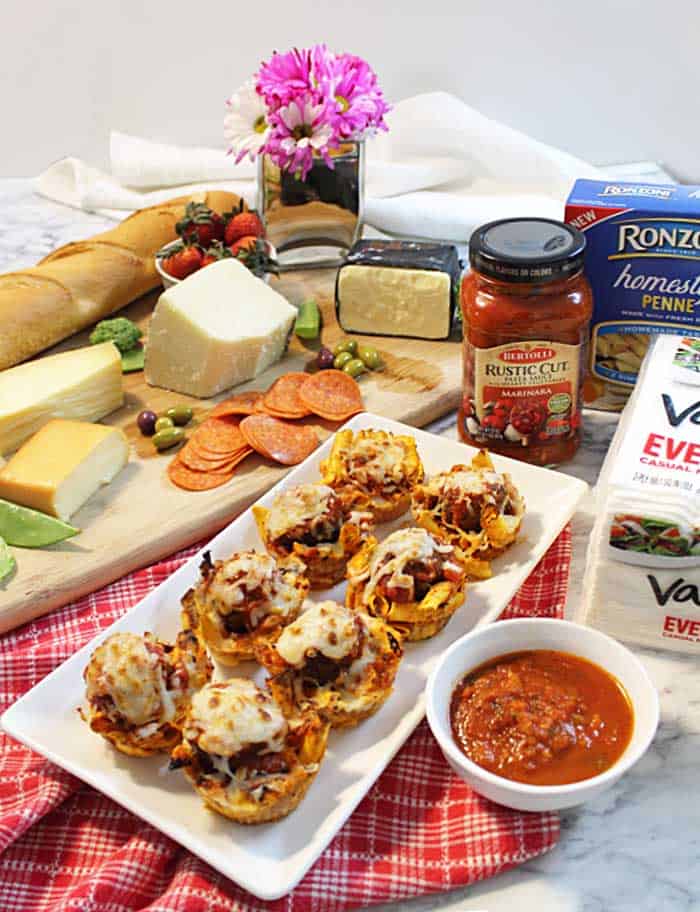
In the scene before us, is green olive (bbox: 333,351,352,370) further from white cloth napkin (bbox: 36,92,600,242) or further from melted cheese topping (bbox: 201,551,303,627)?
melted cheese topping (bbox: 201,551,303,627)

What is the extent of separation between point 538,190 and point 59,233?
5.48ft

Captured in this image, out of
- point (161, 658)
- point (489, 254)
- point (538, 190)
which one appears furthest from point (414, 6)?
point (161, 658)

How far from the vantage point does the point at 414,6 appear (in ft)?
13.9

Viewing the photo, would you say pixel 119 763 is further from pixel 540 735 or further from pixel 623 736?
pixel 623 736

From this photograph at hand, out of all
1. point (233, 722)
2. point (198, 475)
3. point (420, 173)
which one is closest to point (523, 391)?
point (198, 475)

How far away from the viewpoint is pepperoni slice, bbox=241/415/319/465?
9.36 feet

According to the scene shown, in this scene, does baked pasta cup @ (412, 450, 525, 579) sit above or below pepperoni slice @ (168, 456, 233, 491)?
above


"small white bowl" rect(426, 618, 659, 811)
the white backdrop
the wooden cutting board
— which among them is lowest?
the wooden cutting board

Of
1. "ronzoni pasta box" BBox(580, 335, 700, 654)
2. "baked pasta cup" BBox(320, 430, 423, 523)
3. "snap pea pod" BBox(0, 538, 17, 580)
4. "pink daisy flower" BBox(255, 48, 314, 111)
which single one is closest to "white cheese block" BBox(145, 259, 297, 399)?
"pink daisy flower" BBox(255, 48, 314, 111)

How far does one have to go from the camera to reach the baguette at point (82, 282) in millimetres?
3293

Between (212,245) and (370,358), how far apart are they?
696 millimetres

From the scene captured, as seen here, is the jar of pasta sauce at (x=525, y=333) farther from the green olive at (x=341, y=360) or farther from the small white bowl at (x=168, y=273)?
the small white bowl at (x=168, y=273)

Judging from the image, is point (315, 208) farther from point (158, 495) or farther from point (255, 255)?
point (158, 495)

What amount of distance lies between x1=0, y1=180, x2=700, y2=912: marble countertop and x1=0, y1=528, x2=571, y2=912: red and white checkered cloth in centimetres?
4
